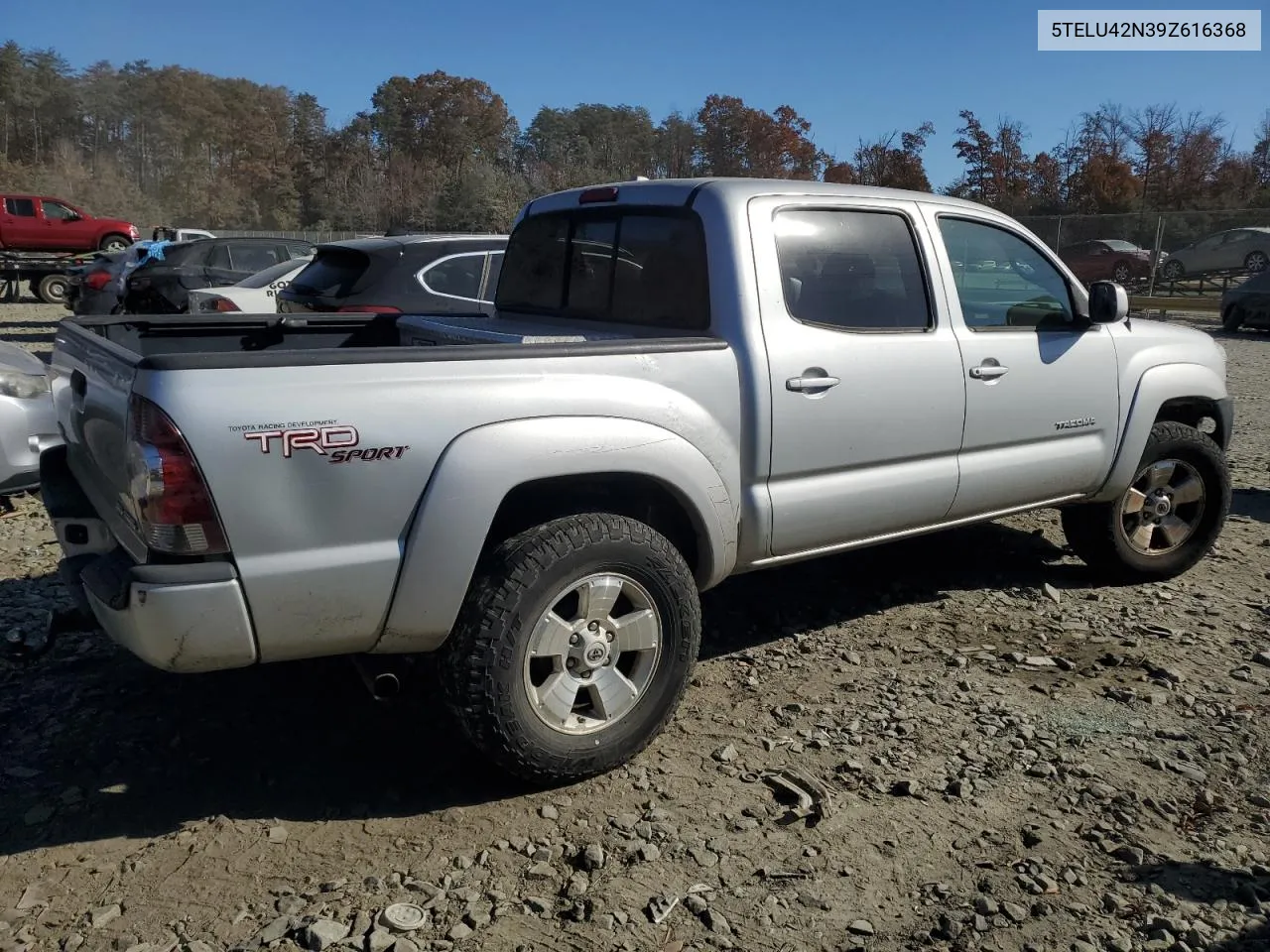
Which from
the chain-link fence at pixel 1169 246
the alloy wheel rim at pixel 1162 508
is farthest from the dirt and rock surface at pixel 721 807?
the chain-link fence at pixel 1169 246

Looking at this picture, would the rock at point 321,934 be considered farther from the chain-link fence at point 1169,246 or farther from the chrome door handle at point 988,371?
the chain-link fence at point 1169,246

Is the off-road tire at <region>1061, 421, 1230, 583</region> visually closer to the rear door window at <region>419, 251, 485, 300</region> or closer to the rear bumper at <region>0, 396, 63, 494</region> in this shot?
the rear door window at <region>419, 251, 485, 300</region>

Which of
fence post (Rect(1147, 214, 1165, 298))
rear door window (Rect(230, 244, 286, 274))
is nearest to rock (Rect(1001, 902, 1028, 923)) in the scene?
rear door window (Rect(230, 244, 286, 274))

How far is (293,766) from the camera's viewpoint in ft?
11.7

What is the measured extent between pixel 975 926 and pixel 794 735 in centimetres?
111

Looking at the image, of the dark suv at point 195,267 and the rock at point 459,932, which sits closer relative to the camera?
the rock at point 459,932

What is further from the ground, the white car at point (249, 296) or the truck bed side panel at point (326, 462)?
the white car at point (249, 296)

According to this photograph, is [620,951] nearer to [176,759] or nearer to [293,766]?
[293,766]

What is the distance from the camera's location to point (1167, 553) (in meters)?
5.47

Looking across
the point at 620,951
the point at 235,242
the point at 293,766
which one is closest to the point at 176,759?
the point at 293,766

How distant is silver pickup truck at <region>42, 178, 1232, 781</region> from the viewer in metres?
2.80

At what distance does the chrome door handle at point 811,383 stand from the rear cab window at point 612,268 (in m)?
0.37

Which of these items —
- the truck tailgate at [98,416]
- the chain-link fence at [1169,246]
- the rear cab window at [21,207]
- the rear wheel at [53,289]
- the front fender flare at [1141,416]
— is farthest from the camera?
the rear cab window at [21,207]

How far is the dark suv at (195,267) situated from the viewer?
46.4ft
